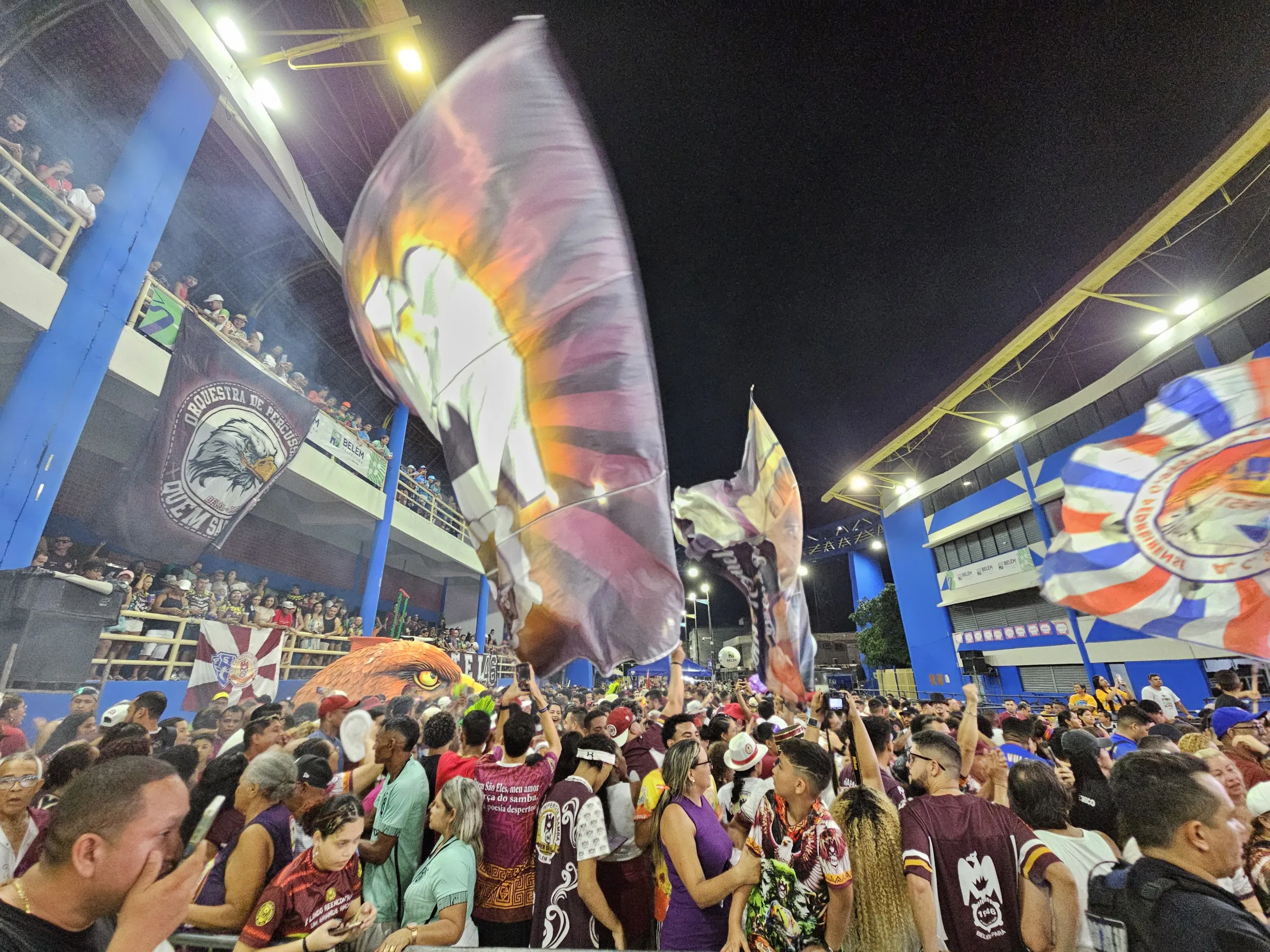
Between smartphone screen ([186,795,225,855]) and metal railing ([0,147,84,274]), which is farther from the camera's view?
metal railing ([0,147,84,274])

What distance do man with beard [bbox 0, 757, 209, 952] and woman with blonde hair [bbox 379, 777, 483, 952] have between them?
112 cm

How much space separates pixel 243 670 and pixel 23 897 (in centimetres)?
863

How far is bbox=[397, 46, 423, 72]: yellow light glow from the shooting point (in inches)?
361

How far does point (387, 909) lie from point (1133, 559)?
23.0ft

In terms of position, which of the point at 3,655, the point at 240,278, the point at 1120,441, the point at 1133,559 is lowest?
the point at 3,655

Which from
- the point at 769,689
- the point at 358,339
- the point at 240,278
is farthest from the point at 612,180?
the point at 240,278

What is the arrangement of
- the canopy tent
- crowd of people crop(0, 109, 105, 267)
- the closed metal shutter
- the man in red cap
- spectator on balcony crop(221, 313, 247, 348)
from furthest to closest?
the canopy tent < the closed metal shutter < spectator on balcony crop(221, 313, 247, 348) < crowd of people crop(0, 109, 105, 267) < the man in red cap

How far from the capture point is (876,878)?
215 cm

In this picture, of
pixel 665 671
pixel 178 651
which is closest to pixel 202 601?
pixel 178 651

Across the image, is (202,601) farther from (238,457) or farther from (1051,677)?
(1051,677)

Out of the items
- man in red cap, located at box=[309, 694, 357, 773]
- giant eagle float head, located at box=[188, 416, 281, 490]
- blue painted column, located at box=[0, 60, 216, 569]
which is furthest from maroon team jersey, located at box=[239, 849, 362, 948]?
blue painted column, located at box=[0, 60, 216, 569]

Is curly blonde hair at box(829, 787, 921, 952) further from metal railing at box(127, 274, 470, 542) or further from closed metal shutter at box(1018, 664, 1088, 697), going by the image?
closed metal shutter at box(1018, 664, 1088, 697)

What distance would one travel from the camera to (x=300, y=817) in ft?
8.39

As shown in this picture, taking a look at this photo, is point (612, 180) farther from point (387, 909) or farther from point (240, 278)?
point (240, 278)
